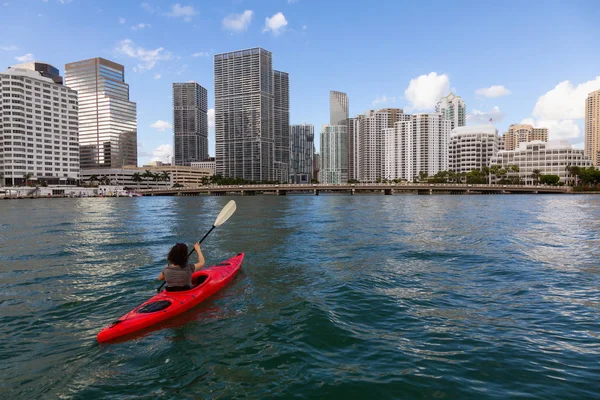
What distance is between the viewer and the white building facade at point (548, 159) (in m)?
176

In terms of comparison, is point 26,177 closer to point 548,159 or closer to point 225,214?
point 225,214

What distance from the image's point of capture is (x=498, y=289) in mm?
12094

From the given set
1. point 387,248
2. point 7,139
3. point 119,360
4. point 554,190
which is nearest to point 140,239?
point 387,248

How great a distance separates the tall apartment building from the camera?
155m

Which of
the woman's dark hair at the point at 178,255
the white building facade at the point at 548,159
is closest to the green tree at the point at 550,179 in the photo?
the white building facade at the point at 548,159

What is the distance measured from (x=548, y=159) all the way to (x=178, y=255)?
215 metres

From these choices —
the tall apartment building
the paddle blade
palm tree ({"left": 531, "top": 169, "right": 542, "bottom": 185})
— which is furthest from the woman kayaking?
palm tree ({"left": 531, "top": 169, "right": 542, "bottom": 185})

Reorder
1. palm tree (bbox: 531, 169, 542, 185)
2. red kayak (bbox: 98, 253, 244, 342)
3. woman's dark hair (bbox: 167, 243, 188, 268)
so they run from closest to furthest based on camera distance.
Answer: red kayak (bbox: 98, 253, 244, 342) < woman's dark hair (bbox: 167, 243, 188, 268) < palm tree (bbox: 531, 169, 542, 185)

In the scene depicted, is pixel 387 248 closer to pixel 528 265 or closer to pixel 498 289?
pixel 528 265

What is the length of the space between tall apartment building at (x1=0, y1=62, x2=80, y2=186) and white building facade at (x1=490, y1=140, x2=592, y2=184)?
211934 mm

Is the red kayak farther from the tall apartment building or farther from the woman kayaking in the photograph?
the tall apartment building

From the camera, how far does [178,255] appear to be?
9.55 m

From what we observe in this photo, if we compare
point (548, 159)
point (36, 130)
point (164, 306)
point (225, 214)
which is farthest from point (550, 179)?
→ point (36, 130)

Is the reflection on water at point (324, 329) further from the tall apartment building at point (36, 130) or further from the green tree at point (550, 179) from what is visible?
the tall apartment building at point (36, 130)
